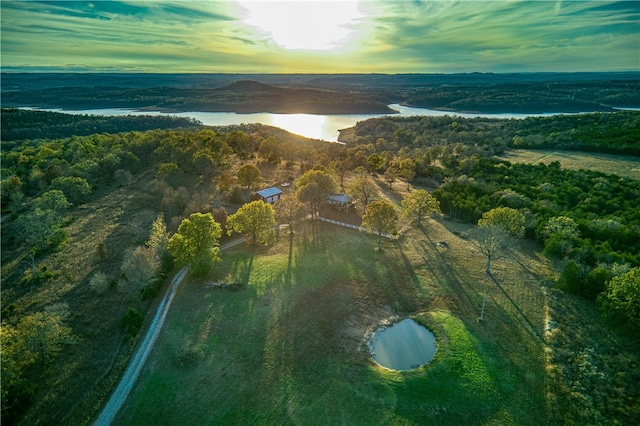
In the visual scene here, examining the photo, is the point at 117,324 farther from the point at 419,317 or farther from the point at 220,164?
the point at 220,164

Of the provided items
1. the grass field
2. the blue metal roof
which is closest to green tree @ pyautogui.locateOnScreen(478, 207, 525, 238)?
the blue metal roof

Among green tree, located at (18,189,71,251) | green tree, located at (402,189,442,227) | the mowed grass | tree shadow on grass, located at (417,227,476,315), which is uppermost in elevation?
green tree, located at (402,189,442,227)

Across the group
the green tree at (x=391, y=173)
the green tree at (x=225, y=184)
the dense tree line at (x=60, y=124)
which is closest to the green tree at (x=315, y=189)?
the green tree at (x=225, y=184)

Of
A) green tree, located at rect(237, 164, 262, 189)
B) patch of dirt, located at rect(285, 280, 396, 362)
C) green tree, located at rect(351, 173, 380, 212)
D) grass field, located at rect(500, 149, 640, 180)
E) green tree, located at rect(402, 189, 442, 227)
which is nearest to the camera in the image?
patch of dirt, located at rect(285, 280, 396, 362)

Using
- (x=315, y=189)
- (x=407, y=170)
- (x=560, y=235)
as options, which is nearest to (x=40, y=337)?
(x=315, y=189)

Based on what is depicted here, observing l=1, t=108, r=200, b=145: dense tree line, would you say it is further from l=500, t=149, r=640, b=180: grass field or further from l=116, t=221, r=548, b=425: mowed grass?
l=500, t=149, r=640, b=180: grass field

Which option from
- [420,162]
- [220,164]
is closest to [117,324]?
[220,164]
